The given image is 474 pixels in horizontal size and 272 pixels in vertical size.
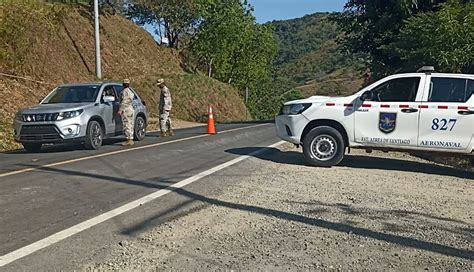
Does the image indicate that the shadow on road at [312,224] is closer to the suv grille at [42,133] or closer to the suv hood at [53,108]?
the suv grille at [42,133]

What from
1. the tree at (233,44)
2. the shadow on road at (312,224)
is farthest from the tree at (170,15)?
the shadow on road at (312,224)

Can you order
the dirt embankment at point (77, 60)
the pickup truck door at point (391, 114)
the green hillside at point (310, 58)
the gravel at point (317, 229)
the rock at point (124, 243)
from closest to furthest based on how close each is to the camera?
the gravel at point (317, 229) < the rock at point (124, 243) < the pickup truck door at point (391, 114) < the dirt embankment at point (77, 60) < the green hillside at point (310, 58)

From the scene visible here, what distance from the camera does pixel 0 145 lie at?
14.2 m

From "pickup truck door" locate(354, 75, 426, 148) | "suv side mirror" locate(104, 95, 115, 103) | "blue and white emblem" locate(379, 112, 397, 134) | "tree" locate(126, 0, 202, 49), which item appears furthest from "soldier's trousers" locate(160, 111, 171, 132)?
"tree" locate(126, 0, 202, 49)

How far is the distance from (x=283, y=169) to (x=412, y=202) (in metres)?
3.02

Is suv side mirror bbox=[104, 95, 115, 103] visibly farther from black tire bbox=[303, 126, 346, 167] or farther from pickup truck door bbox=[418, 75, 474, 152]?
pickup truck door bbox=[418, 75, 474, 152]

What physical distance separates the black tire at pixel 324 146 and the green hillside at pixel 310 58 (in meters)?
80.1

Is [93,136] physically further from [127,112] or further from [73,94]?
[73,94]

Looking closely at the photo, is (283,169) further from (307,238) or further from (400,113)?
(307,238)

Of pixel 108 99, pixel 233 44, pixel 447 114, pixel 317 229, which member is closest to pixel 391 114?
pixel 447 114

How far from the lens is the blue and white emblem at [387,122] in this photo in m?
9.44

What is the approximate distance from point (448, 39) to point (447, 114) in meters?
4.87

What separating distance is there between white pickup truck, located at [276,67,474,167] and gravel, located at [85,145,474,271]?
77 cm

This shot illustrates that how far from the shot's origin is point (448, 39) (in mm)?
13188
